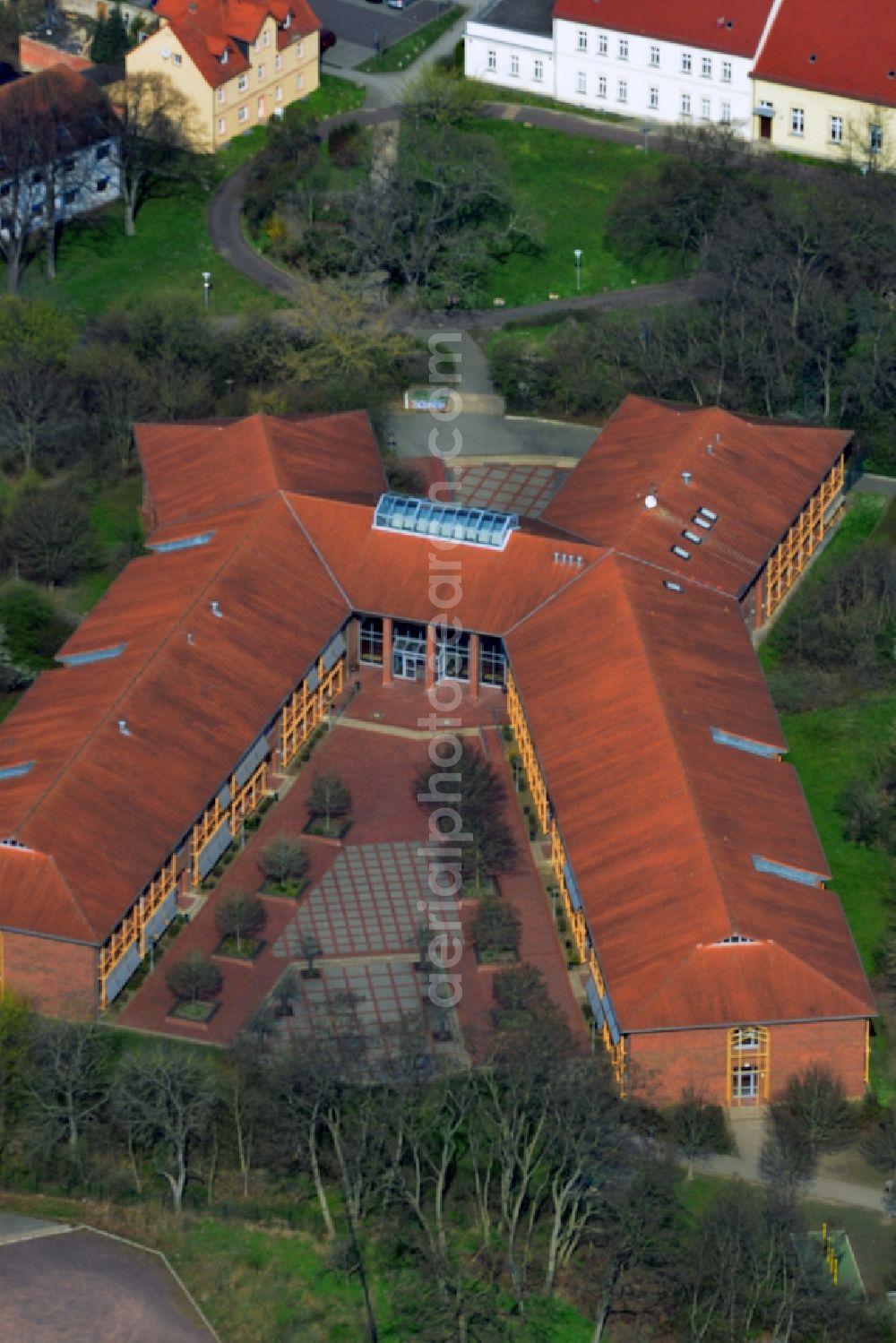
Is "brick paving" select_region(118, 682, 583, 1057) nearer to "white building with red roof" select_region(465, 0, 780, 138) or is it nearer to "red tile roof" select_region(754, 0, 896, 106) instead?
"red tile roof" select_region(754, 0, 896, 106)

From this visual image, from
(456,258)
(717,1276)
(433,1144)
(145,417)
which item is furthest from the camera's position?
(456,258)

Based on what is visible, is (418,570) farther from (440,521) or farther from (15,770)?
(15,770)

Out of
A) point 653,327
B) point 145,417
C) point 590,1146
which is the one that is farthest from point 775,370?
point 590,1146

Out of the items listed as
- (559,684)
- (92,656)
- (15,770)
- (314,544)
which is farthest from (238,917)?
(314,544)

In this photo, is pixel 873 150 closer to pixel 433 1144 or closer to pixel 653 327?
pixel 653 327

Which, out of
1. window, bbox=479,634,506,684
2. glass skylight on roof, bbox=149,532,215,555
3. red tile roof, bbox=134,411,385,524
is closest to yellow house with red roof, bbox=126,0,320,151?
red tile roof, bbox=134,411,385,524

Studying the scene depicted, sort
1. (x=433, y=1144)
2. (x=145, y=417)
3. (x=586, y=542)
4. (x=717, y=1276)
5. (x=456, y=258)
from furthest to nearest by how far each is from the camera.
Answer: (x=456, y=258), (x=145, y=417), (x=586, y=542), (x=433, y=1144), (x=717, y=1276)
